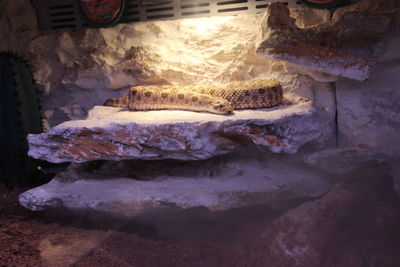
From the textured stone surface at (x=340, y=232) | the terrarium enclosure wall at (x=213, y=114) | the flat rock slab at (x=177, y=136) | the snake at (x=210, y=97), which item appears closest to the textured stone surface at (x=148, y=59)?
the terrarium enclosure wall at (x=213, y=114)

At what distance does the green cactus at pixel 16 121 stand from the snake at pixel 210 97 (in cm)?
115

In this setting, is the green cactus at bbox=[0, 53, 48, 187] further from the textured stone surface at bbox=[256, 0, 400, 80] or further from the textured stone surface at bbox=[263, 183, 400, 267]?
the textured stone surface at bbox=[263, 183, 400, 267]

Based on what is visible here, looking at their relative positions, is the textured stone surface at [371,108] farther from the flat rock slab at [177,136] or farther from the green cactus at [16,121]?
the green cactus at [16,121]

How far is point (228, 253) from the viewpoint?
2082mm

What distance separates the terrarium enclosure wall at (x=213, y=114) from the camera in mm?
2340

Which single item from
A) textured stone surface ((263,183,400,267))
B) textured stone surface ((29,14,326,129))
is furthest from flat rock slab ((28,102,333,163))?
textured stone surface ((29,14,326,129))

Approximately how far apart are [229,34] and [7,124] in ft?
7.68

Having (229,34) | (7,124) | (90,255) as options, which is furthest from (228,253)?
(7,124)

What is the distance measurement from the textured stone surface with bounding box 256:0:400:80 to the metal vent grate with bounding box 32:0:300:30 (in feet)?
1.16

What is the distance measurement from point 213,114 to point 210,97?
0.56 ft

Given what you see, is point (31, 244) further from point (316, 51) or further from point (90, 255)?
point (316, 51)

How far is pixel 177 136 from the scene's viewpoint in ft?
7.41

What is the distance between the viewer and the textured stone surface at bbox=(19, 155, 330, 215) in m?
2.39

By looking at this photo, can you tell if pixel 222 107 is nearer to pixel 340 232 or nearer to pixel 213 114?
pixel 213 114
